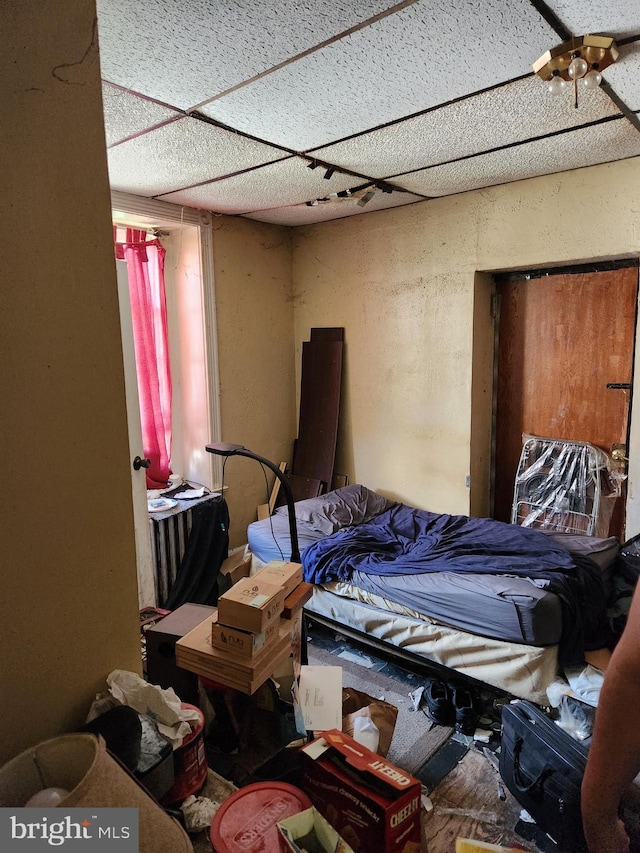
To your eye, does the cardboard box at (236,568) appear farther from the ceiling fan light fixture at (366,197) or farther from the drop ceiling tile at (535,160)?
the drop ceiling tile at (535,160)

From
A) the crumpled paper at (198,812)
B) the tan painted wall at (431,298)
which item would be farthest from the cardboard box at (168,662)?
the tan painted wall at (431,298)

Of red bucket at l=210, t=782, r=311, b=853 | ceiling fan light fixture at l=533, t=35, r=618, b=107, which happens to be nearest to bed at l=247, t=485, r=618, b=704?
red bucket at l=210, t=782, r=311, b=853

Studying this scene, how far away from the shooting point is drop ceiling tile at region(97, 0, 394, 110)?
54.3 inches

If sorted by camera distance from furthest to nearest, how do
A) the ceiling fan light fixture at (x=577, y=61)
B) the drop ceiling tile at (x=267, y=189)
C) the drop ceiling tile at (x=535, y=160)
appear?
the drop ceiling tile at (x=267, y=189)
the drop ceiling tile at (x=535, y=160)
the ceiling fan light fixture at (x=577, y=61)

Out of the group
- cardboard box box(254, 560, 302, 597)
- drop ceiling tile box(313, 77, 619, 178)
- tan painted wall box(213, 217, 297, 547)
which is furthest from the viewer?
tan painted wall box(213, 217, 297, 547)

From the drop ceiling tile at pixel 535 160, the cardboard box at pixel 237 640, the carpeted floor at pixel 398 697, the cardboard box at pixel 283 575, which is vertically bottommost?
the carpeted floor at pixel 398 697

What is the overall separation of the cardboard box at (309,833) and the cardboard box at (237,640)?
42cm

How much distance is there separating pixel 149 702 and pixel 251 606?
1.13ft

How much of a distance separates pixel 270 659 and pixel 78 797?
705mm

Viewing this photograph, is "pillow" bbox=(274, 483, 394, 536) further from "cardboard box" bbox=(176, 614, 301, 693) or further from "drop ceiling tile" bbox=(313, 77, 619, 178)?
"drop ceiling tile" bbox=(313, 77, 619, 178)

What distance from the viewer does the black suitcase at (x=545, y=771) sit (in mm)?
1594

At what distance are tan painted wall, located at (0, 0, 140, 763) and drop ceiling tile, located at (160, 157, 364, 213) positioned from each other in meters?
1.67

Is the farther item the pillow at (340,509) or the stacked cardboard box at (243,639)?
the pillow at (340,509)

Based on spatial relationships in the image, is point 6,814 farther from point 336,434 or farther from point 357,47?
point 336,434
